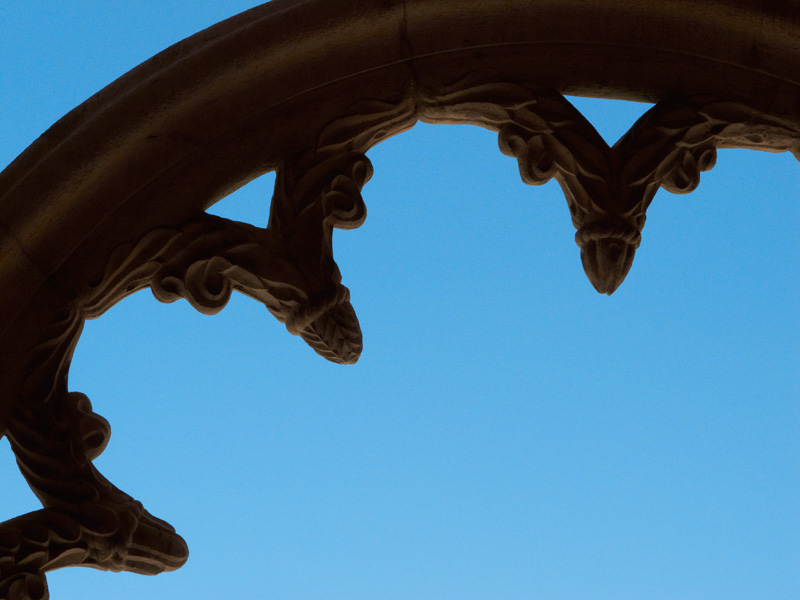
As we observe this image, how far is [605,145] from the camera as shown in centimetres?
243

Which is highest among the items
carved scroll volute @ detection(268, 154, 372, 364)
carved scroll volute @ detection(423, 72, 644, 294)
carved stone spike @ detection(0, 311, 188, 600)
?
carved scroll volute @ detection(423, 72, 644, 294)

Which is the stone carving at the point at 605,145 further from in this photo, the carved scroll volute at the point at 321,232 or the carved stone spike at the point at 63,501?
the carved stone spike at the point at 63,501

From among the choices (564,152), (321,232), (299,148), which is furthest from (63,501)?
(564,152)

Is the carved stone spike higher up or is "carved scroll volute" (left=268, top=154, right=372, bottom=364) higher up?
"carved scroll volute" (left=268, top=154, right=372, bottom=364)

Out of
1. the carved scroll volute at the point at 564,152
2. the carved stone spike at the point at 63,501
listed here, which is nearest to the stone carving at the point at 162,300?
the carved stone spike at the point at 63,501

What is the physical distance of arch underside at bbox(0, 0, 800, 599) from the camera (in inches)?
89.0

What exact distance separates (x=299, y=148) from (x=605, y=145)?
2.17 feet

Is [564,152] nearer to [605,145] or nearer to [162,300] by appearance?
[605,145]

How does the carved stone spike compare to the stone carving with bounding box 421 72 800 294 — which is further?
the stone carving with bounding box 421 72 800 294

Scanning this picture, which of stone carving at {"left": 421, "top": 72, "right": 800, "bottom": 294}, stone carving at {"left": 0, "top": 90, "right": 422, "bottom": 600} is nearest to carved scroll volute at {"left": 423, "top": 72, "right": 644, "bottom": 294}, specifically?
stone carving at {"left": 421, "top": 72, "right": 800, "bottom": 294}

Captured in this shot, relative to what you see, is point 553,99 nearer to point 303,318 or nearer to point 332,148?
point 332,148

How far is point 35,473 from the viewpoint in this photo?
2197 mm

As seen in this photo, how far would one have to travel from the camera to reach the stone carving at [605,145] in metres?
2.35

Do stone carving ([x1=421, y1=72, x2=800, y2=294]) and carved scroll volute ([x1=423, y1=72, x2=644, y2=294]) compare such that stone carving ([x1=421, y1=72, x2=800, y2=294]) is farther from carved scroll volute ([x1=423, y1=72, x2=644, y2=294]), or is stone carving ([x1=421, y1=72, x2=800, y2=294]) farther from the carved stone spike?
the carved stone spike
